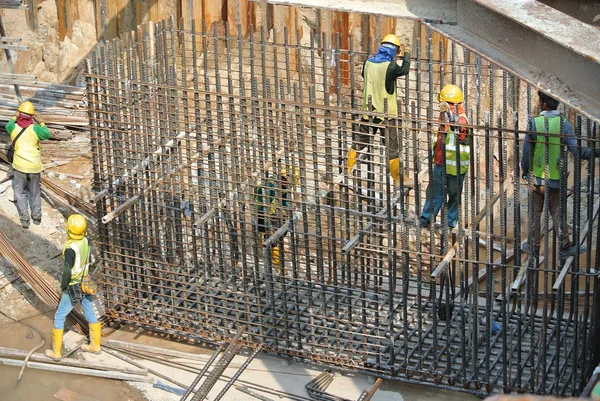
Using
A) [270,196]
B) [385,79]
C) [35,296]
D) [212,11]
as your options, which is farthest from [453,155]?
[212,11]

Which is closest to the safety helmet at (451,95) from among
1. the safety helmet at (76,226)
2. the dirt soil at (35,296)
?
the safety helmet at (76,226)

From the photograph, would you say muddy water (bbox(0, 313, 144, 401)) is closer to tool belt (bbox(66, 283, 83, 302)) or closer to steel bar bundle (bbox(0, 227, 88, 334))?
steel bar bundle (bbox(0, 227, 88, 334))

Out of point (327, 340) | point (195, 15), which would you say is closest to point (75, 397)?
point (327, 340)

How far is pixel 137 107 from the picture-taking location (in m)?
10.5

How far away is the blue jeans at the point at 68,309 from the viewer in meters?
10.6

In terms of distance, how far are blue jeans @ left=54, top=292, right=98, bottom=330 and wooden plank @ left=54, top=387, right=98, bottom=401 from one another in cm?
62

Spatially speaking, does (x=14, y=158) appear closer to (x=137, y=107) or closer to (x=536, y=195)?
(x=137, y=107)

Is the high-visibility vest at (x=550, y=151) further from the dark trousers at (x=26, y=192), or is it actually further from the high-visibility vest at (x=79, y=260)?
the dark trousers at (x=26, y=192)

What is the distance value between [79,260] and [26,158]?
2772 millimetres

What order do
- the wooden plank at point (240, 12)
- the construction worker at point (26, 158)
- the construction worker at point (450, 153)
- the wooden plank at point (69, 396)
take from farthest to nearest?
the wooden plank at point (240, 12) < the construction worker at point (26, 158) < the wooden plank at point (69, 396) < the construction worker at point (450, 153)

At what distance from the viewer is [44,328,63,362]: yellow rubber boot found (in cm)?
1073

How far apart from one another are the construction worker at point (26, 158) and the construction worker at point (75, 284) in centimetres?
249

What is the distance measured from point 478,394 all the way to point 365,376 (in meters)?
1.10

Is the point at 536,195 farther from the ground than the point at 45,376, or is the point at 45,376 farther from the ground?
the point at 536,195
